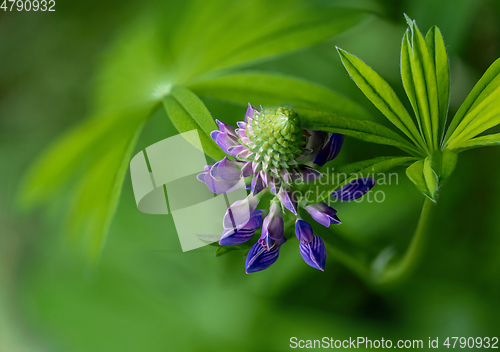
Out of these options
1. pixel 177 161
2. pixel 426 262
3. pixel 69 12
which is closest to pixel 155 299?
pixel 177 161

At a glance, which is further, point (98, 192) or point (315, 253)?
point (98, 192)

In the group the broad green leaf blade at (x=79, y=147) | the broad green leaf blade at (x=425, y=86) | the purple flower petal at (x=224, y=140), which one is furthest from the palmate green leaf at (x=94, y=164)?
the broad green leaf blade at (x=425, y=86)

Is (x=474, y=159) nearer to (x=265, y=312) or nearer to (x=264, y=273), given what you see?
(x=264, y=273)

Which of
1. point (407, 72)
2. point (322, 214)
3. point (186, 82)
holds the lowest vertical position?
point (322, 214)

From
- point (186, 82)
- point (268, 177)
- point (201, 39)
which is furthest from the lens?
point (201, 39)

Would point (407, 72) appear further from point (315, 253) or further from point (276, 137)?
point (315, 253)

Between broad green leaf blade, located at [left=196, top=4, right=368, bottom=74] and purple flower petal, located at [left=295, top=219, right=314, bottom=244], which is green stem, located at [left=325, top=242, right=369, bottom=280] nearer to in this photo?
purple flower petal, located at [left=295, top=219, right=314, bottom=244]

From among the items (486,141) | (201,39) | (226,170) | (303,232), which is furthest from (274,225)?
(201,39)
